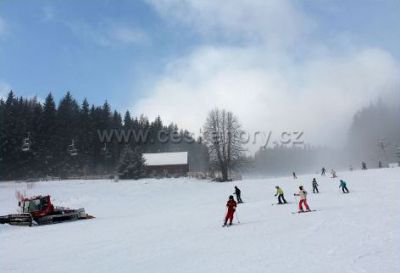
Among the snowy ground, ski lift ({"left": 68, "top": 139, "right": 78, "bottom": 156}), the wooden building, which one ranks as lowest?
the snowy ground

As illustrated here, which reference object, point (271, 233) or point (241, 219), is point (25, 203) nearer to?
point (241, 219)

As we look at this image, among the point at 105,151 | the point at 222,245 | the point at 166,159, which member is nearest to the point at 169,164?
the point at 166,159

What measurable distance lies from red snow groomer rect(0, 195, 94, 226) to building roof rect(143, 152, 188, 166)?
54.3 meters

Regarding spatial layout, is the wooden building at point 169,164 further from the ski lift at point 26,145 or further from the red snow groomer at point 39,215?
the red snow groomer at point 39,215

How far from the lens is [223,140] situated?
2753 inches

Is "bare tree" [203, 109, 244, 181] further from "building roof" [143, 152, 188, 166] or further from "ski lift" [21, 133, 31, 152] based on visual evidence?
"ski lift" [21, 133, 31, 152]

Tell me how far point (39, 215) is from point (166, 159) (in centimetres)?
5781

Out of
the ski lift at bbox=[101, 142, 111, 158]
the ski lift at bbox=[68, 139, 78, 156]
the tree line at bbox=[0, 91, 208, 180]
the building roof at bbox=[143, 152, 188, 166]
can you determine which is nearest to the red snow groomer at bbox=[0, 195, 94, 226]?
the tree line at bbox=[0, 91, 208, 180]

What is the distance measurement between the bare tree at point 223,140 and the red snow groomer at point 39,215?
3953 centimetres

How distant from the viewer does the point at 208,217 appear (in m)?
23.4

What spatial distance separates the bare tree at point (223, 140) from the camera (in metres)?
68.4

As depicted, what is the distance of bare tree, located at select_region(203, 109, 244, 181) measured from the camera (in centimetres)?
6838

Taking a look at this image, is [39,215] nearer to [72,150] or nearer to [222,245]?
[222,245]

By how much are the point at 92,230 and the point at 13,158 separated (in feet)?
200
